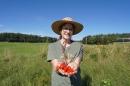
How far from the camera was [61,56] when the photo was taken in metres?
3.23

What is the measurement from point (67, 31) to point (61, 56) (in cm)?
33

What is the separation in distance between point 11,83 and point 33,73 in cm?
70

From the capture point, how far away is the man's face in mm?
3311

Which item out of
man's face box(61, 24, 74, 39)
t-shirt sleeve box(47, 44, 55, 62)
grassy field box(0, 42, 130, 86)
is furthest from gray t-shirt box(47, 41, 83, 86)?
grassy field box(0, 42, 130, 86)

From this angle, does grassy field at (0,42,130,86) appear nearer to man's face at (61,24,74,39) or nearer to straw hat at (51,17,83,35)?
straw hat at (51,17,83,35)

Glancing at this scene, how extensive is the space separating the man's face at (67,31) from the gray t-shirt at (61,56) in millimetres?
110

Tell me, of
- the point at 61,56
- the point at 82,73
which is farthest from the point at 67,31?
the point at 82,73

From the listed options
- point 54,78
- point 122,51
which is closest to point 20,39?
point 122,51

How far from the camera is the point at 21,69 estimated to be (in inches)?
281

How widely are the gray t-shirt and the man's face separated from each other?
0.11 meters

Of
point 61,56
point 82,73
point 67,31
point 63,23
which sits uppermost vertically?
point 63,23

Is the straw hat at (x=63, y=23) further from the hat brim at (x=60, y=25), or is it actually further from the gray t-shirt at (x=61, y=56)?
the gray t-shirt at (x=61, y=56)

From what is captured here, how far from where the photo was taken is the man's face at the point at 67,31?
3311 mm

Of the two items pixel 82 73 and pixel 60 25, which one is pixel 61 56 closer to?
pixel 60 25
